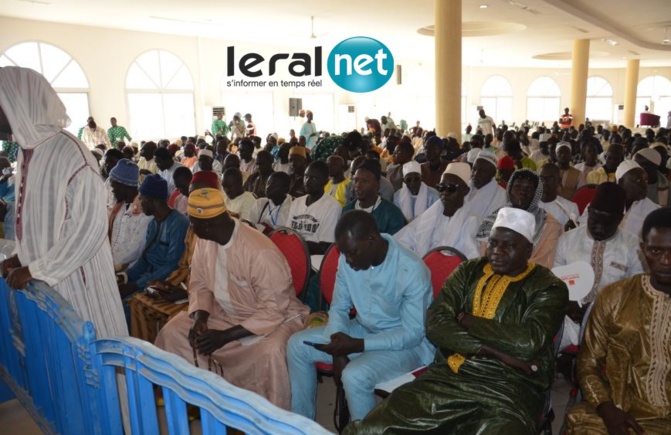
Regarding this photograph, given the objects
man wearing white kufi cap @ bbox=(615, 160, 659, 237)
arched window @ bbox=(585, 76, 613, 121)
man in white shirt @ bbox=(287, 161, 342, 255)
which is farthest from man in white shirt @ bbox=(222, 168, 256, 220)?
arched window @ bbox=(585, 76, 613, 121)

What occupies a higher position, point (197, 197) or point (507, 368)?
point (197, 197)

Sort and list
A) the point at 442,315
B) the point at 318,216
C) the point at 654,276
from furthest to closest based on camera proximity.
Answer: the point at 318,216 → the point at 442,315 → the point at 654,276

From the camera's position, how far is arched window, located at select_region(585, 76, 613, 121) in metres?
35.4

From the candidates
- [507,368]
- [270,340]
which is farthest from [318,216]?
[507,368]

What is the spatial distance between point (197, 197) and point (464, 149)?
7.77 m

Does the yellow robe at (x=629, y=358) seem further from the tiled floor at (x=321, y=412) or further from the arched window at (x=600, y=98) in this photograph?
the arched window at (x=600, y=98)

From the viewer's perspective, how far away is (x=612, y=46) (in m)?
22.4

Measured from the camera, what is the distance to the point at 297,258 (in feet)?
11.7

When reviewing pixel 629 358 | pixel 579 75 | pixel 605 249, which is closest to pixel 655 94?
pixel 579 75

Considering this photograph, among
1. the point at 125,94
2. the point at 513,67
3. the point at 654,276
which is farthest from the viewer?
the point at 513,67

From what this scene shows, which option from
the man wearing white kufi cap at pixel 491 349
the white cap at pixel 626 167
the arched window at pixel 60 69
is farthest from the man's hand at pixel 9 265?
the arched window at pixel 60 69

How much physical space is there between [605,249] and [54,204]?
9.70 feet

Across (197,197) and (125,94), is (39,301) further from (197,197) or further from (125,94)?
(125,94)

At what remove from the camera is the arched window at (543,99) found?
112 ft
